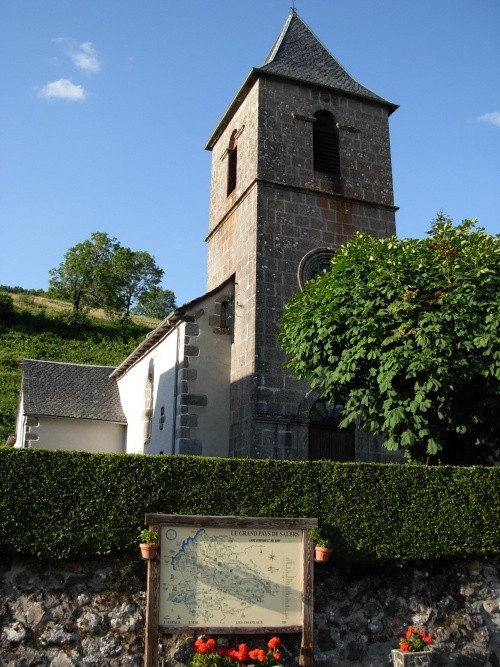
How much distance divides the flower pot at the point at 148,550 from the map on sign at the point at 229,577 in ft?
0.72


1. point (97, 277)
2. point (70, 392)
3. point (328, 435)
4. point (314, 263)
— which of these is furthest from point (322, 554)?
point (97, 277)

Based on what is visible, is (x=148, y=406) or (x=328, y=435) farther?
(x=148, y=406)

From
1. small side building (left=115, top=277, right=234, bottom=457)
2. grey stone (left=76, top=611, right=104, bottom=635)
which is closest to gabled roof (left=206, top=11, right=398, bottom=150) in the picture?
small side building (left=115, top=277, right=234, bottom=457)

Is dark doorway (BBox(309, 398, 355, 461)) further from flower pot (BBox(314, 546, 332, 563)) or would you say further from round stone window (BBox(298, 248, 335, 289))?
flower pot (BBox(314, 546, 332, 563))

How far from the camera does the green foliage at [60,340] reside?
47044mm

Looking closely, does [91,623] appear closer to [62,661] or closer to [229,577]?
[62,661]

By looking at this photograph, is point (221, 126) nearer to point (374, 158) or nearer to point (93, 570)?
point (374, 158)

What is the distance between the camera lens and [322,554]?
9469mm

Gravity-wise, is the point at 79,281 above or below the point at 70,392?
above

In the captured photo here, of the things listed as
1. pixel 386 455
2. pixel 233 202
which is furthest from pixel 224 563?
pixel 233 202

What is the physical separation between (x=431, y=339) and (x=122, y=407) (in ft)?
55.5

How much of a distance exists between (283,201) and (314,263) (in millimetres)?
1865

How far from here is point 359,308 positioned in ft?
42.2

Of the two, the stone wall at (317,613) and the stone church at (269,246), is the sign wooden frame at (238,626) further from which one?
the stone church at (269,246)
